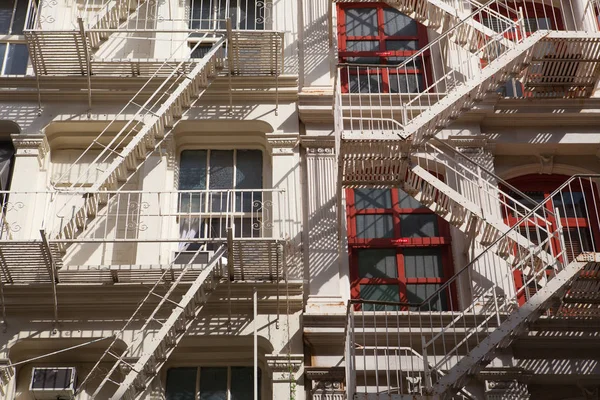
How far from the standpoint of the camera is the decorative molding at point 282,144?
51.3ft

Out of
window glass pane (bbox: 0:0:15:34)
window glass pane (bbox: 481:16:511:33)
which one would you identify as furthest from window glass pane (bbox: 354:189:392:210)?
window glass pane (bbox: 0:0:15:34)

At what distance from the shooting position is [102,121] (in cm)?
1588

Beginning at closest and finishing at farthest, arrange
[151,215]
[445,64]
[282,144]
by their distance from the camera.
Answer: [151,215] < [282,144] < [445,64]

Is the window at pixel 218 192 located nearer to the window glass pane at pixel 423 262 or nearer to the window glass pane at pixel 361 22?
the window glass pane at pixel 423 262

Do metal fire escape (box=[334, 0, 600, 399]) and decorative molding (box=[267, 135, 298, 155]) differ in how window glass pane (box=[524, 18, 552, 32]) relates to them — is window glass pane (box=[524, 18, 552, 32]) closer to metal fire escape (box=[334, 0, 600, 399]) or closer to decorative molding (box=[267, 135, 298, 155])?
metal fire escape (box=[334, 0, 600, 399])

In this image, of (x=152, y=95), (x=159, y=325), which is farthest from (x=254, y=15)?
(x=159, y=325)

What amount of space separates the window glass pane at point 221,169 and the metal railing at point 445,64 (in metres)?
1.98

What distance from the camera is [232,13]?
17.7 meters

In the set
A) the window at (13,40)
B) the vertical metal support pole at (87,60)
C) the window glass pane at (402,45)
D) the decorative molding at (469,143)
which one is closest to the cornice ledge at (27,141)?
the vertical metal support pole at (87,60)

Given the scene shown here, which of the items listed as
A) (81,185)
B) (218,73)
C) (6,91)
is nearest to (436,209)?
(218,73)

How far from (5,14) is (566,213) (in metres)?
10.3

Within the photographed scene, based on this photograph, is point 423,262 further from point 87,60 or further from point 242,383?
point 87,60

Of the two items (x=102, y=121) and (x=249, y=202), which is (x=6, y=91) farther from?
(x=249, y=202)

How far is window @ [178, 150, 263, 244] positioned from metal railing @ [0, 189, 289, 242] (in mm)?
15
